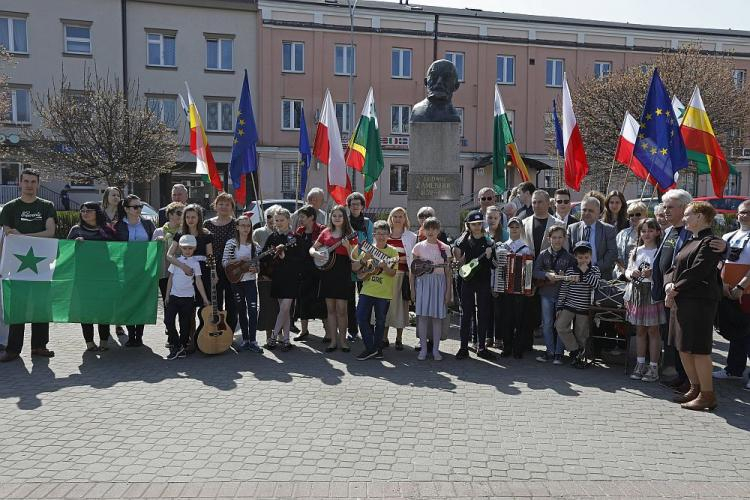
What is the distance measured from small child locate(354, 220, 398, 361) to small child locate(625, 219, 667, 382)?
267 centimetres

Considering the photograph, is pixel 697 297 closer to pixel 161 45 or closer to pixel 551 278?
pixel 551 278

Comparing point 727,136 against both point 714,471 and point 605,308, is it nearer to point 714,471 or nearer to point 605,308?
point 605,308

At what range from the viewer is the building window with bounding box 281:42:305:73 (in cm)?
3394

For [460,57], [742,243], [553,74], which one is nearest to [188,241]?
[742,243]

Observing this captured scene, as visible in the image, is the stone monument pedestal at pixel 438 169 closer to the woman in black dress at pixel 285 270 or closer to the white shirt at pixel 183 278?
the woman in black dress at pixel 285 270

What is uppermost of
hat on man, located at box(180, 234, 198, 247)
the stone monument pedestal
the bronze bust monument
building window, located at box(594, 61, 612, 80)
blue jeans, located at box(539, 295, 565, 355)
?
building window, located at box(594, 61, 612, 80)

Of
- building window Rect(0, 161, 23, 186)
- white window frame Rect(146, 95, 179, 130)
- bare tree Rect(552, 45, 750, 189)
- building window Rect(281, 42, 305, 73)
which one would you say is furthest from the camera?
building window Rect(281, 42, 305, 73)

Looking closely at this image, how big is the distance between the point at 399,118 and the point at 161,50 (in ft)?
43.6

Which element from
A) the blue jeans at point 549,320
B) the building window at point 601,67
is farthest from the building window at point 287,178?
the blue jeans at point 549,320

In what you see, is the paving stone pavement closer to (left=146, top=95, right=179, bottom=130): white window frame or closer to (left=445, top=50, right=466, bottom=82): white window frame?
(left=146, top=95, right=179, bottom=130): white window frame

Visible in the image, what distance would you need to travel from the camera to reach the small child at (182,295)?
24.3ft

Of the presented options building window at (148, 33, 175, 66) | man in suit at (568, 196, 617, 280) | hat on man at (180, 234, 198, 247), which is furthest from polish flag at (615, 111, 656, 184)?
building window at (148, 33, 175, 66)

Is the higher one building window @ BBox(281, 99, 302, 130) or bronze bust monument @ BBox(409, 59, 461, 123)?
building window @ BBox(281, 99, 302, 130)

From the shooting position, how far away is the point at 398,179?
35.6 m
